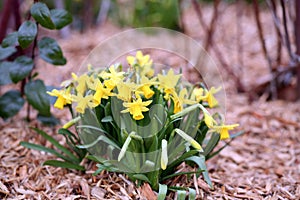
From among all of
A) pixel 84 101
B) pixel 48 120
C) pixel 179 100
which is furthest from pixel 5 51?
pixel 179 100

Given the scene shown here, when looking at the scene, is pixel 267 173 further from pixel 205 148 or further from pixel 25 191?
pixel 25 191

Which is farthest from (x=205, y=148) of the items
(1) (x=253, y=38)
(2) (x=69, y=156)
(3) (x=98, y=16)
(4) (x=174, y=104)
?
(3) (x=98, y=16)

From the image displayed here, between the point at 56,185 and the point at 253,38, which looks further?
the point at 253,38

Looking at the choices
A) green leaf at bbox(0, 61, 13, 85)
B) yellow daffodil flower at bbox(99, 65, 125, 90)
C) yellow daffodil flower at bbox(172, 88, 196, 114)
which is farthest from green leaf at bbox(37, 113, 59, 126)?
yellow daffodil flower at bbox(172, 88, 196, 114)

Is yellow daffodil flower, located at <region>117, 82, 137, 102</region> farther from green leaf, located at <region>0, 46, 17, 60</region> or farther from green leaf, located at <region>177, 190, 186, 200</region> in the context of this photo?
green leaf, located at <region>0, 46, 17, 60</region>

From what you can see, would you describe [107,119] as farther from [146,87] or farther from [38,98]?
[38,98]

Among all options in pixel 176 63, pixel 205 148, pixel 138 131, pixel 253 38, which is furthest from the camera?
pixel 253 38

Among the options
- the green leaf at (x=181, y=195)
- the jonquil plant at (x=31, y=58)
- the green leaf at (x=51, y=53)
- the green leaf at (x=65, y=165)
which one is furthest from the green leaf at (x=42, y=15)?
the green leaf at (x=181, y=195)

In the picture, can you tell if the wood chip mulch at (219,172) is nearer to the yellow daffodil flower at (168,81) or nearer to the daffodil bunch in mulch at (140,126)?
the daffodil bunch in mulch at (140,126)
